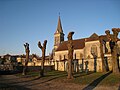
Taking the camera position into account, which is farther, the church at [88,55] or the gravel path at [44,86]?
the church at [88,55]

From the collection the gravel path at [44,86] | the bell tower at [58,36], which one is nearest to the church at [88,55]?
the bell tower at [58,36]

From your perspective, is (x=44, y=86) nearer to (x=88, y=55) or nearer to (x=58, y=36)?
(x=88, y=55)

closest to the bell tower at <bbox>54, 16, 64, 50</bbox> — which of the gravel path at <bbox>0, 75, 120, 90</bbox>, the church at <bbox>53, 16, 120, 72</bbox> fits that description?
the church at <bbox>53, 16, 120, 72</bbox>

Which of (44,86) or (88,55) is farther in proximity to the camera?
(88,55)

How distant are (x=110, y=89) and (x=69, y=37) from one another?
12.5 m

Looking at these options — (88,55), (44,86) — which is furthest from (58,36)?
(44,86)

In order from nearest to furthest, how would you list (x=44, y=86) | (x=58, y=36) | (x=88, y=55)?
(x=44, y=86), (x=88, y=55), (x=58, y=36)

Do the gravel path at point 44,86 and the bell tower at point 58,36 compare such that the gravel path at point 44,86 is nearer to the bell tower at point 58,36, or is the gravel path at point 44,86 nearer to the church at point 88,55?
the church at point 88,55

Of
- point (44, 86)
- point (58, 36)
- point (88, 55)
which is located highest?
point (58, 36)

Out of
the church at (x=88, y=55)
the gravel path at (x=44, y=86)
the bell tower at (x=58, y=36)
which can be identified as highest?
the bell tower at (x=58, y=36)

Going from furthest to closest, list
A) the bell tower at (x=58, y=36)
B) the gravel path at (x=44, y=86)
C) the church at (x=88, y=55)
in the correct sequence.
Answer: the bell tower at (x=58, y=36)
the church at (x=88, y=55)
the gravel path at (x=44, y=86)

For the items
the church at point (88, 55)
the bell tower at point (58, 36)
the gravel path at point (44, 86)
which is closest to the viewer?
the gravel path at point (44, 86)

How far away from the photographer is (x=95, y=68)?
40.3 meters

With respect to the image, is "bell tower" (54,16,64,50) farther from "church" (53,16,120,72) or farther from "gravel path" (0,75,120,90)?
"gravel path" (0,75,120,90)
